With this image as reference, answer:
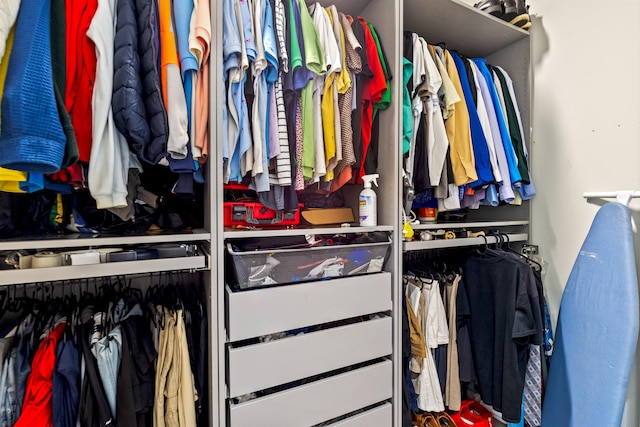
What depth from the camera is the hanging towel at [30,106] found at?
2.07 ft

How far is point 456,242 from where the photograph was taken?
1.40m

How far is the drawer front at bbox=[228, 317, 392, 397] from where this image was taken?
95 centimetres

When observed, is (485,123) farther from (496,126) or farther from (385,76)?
(385,76)

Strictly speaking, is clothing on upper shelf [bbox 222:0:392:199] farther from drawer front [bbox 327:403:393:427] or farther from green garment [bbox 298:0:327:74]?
drawer front [bbox 327:403:393:427]

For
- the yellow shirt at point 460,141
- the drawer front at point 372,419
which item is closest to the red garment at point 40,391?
the drawer front at point 372,419

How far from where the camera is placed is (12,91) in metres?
0.63

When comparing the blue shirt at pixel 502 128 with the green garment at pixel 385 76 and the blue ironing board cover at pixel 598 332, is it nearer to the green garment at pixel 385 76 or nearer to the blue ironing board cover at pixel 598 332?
the blue ironing board cover at pixel 598 332

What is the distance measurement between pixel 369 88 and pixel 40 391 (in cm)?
146

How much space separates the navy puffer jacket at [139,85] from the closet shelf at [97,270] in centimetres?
29

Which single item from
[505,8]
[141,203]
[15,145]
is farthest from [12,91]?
[505,8]

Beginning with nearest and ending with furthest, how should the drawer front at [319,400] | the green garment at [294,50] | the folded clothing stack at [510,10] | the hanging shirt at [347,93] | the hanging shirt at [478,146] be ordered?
the drawer front at [319,400] → the green garment at [294,50] → the hanging shirt at [347,93] → the hanging shirt at [478,146] → the folded clothing stack at [510,10]

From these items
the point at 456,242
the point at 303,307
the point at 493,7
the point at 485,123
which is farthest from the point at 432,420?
the point at 493,7

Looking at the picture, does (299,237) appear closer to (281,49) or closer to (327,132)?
(327,132)

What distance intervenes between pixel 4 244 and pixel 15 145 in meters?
0.27
